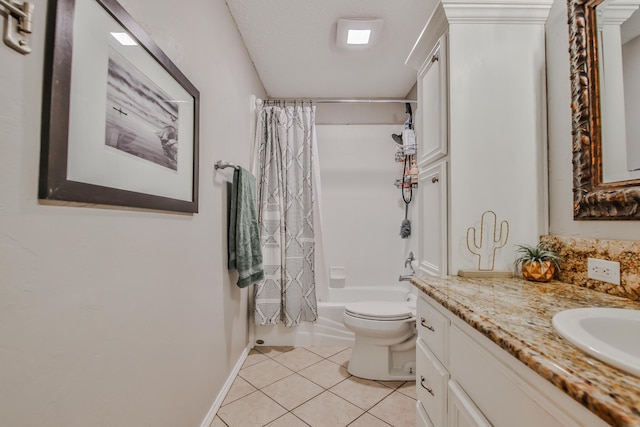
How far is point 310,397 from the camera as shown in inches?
65.4

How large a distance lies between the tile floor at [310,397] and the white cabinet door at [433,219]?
2.83ft

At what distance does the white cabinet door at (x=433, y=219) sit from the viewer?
4.17ft

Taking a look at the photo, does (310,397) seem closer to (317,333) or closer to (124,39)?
(317,333)

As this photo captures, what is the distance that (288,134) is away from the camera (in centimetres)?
241

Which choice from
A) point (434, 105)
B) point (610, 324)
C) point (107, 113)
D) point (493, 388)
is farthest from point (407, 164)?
point (107, 113)

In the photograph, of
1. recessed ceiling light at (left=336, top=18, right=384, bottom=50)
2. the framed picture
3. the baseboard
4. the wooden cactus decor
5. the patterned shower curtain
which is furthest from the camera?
the patterned shower curtain

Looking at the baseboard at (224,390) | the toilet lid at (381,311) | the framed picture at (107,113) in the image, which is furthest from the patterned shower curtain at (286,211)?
the framed picture at (107,113)

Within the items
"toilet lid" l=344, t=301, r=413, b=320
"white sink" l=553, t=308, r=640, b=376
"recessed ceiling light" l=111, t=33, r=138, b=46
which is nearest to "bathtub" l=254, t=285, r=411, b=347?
"toilet lid" l=344, t=301, r=413, b=320

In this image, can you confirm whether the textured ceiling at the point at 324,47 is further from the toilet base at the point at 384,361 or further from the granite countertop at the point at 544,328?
the toilet base at the point at 384,361

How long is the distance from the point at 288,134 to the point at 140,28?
159 cm

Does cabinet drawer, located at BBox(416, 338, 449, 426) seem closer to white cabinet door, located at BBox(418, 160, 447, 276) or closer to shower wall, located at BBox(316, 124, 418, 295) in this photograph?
white cabinet door, located at BBox(418, 160, 447, 276)

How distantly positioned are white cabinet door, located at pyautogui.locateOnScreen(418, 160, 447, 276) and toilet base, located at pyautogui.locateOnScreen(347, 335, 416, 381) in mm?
736

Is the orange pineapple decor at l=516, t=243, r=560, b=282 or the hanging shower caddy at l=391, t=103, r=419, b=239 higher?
the hanging shower caddy at l=391, t=103, r=419, b=239

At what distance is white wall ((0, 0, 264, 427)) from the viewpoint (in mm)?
526
